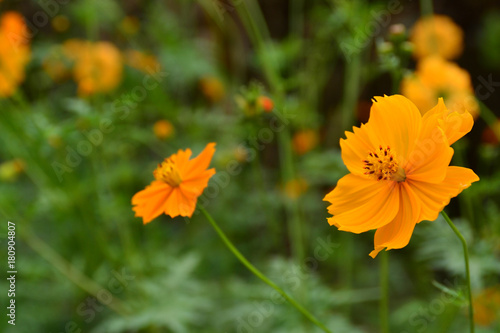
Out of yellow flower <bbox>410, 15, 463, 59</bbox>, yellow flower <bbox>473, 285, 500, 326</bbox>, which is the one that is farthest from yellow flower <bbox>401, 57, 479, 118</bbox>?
yellow flower <bbox>473, 285, 500, 326</bbox>

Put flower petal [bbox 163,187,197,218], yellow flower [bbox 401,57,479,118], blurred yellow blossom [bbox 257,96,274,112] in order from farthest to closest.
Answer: yellow flower [bbox 401,57,479,118] < blurred yellow blossom [bbox 257,96,274,112] < flower petal [bbox 163,187,197,218]

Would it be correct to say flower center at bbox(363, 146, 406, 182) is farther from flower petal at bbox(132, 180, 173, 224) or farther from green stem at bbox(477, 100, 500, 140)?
green stem at bbox(477, 100, 500, 140)

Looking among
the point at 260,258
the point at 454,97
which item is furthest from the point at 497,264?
the point at 260,258

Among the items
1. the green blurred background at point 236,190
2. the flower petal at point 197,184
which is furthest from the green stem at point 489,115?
the flower petal at point 197,184

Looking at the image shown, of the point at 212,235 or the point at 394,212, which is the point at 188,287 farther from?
the point at 394,212

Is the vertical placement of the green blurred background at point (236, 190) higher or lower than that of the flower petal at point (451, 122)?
higher

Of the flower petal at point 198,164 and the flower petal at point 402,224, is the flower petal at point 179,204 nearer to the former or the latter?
the flower petal at point 198,164
